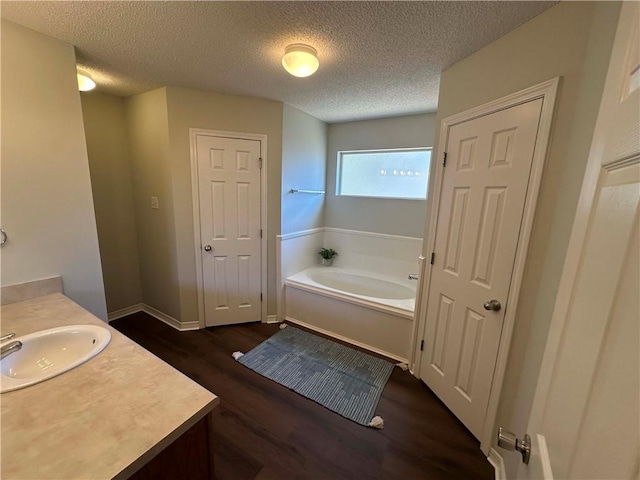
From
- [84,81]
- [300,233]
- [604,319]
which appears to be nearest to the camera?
[604,319]

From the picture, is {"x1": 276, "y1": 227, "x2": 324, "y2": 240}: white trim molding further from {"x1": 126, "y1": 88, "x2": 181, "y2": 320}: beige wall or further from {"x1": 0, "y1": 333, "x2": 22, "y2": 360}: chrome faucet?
{"x1": 0, "y1": 333, "x2": 22, "y2": 360}: chrome faucet

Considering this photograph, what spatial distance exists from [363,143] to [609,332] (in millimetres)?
3179

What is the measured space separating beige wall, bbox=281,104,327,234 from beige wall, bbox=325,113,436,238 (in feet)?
0.44

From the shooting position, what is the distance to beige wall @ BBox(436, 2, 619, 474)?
1.03 meters

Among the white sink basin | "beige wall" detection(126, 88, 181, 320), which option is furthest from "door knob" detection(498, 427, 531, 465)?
"beige wall" detection(126, 88, 181, 320)

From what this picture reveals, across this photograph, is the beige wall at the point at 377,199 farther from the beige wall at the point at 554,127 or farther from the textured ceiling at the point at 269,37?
the beige wall at the point at 554,127

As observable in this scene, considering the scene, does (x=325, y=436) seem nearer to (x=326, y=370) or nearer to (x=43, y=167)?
(x=326, y=370)

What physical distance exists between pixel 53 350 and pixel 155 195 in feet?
6.05

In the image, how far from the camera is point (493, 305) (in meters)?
1.47

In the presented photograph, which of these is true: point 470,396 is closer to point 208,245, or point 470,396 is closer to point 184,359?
point 184,359

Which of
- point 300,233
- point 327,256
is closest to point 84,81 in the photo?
point 300,233

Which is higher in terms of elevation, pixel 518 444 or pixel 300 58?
pixel 300 58

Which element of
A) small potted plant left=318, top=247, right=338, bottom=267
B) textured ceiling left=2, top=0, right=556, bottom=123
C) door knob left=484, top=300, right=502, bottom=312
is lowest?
small potted plant left=318, top=247, right=338, bottom=267

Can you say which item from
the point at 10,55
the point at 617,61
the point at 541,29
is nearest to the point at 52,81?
the point at 10,55
